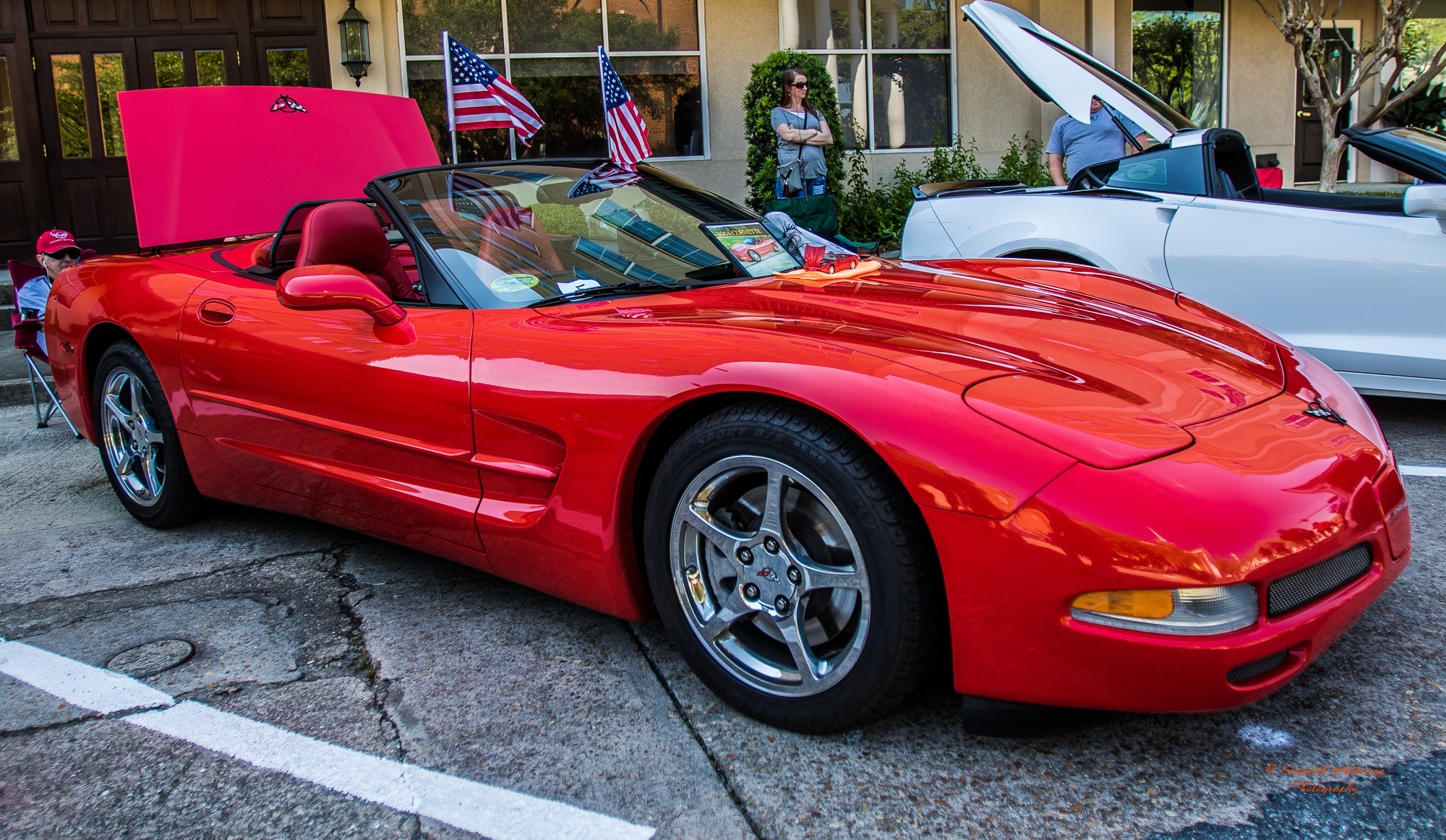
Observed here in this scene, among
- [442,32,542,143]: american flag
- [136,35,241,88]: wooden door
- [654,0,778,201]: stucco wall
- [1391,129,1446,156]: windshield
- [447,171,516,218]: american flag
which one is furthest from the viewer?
[654,0,778,201]: stucco wall

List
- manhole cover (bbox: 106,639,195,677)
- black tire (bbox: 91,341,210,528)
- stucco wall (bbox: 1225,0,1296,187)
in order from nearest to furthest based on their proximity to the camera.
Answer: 1. manhole cover (bbox: 106,639,195,677)
2. black tire (bbox: 91,341,210,528)
3. stucco wall (bbox: 1225,0,1296,187)

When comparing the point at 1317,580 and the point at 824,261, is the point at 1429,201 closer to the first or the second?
the point at 824,261

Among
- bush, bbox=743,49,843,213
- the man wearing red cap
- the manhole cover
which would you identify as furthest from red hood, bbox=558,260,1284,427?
bush, bbox=743,49,843,213

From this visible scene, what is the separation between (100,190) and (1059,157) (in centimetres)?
844

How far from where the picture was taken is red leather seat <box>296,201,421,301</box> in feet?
9.94

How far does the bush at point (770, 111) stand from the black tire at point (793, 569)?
23.6ft

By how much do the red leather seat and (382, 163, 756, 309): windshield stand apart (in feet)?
0.61

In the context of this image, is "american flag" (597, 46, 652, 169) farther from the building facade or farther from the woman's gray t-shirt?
the building facade

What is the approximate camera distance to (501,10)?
9.95m

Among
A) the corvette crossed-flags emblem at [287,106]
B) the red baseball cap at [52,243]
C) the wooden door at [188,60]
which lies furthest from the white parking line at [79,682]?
the wooden door at [188,60]

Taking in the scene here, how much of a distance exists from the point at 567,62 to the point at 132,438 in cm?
743

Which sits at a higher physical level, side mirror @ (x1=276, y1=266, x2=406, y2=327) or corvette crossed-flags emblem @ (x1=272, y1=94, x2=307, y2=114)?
corvette crossed-flags emblem @ (x1=272, y1=94, x2=307, y2=114)

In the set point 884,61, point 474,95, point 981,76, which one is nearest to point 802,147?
point 474,95

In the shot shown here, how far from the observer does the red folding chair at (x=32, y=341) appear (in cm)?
550
